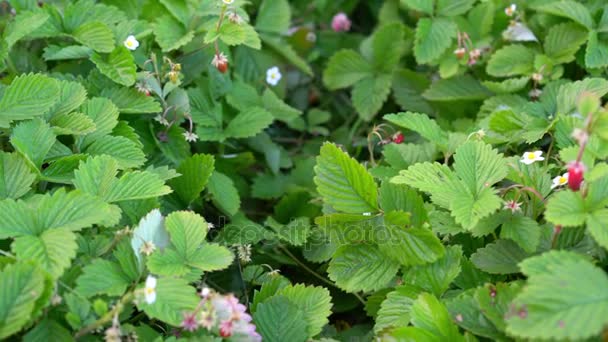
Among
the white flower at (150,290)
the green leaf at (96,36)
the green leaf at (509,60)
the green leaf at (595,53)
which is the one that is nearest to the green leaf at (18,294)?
the white flower at (150,290)

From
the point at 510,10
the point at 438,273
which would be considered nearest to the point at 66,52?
the point at 438,273

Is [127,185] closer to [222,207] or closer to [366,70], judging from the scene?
[222,207]

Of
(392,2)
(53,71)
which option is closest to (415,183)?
(53,71)

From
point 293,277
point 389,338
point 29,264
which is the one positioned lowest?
point 293,277

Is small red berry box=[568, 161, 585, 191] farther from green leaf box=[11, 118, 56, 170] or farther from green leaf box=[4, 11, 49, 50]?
green leaf box=[4, 11, 49, 50]

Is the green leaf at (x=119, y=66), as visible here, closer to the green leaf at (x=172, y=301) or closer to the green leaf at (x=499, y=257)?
the green leaf at (x=172, y=301)

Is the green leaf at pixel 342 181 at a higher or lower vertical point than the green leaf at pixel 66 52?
lower

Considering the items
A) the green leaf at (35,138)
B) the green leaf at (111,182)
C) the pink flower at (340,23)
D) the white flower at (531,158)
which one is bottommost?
the pink flower at (340,23)
